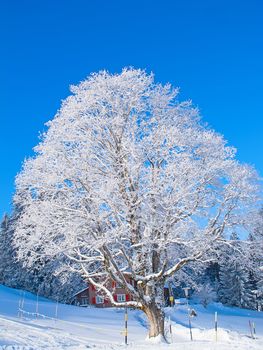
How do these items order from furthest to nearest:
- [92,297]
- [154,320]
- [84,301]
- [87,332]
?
[84,301] → [92,297] → [87,332] → [154,320]

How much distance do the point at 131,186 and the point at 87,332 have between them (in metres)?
11.4

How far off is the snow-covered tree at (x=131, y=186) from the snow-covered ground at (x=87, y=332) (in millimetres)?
2656

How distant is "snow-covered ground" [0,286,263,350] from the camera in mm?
12873

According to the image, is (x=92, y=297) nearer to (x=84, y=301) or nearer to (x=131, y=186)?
(x=84, y=301)

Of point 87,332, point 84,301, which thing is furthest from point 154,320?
point 84,301

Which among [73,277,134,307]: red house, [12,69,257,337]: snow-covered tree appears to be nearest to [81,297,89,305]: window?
[73,277,134,307]: red house

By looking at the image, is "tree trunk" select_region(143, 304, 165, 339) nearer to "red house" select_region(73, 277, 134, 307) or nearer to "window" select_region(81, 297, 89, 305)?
"red house" select_region(73, 277, 134, 307)

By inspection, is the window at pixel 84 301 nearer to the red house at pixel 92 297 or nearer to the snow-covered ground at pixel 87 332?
the red house at pixel 92 297

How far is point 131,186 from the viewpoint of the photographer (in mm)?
14820

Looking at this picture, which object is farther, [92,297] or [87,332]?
[92,297]

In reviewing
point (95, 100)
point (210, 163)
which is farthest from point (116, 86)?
point (210, 163)

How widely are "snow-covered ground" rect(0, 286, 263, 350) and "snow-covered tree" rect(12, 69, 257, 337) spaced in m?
2.66

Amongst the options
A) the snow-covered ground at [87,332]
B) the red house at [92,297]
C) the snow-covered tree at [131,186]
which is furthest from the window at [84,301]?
the snow-covered tree at [131,186]

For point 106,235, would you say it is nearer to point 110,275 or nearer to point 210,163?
point 110,275
